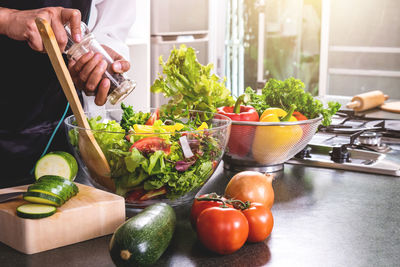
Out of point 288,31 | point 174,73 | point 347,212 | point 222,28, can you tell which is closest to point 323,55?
point 288,31

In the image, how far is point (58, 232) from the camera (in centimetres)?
84

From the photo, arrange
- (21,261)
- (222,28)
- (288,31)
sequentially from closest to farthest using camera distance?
(21,261) → (222,28) → (288,31)

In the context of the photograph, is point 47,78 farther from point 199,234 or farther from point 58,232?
point 199,234

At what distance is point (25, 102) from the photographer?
1525 mm

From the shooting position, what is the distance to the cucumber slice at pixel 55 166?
110 cm

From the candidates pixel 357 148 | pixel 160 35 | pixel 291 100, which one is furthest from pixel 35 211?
pixel 160 35

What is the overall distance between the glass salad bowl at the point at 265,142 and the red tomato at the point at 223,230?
0.46 m

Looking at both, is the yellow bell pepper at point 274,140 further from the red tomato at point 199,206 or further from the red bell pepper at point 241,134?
the red tomato at point 199,206

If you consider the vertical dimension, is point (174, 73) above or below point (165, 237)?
above

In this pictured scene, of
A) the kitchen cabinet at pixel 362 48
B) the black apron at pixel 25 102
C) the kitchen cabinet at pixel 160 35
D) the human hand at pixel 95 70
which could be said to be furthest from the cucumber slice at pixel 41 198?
the kitchen cabinet at pixel 362 48

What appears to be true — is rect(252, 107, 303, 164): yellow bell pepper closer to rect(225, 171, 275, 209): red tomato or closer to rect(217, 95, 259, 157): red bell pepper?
rect(217, 95, 259, 157): red bell pepper

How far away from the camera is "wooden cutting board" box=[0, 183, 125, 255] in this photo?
2.67ft

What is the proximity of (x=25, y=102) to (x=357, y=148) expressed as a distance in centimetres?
107

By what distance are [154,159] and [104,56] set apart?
1.06ft
